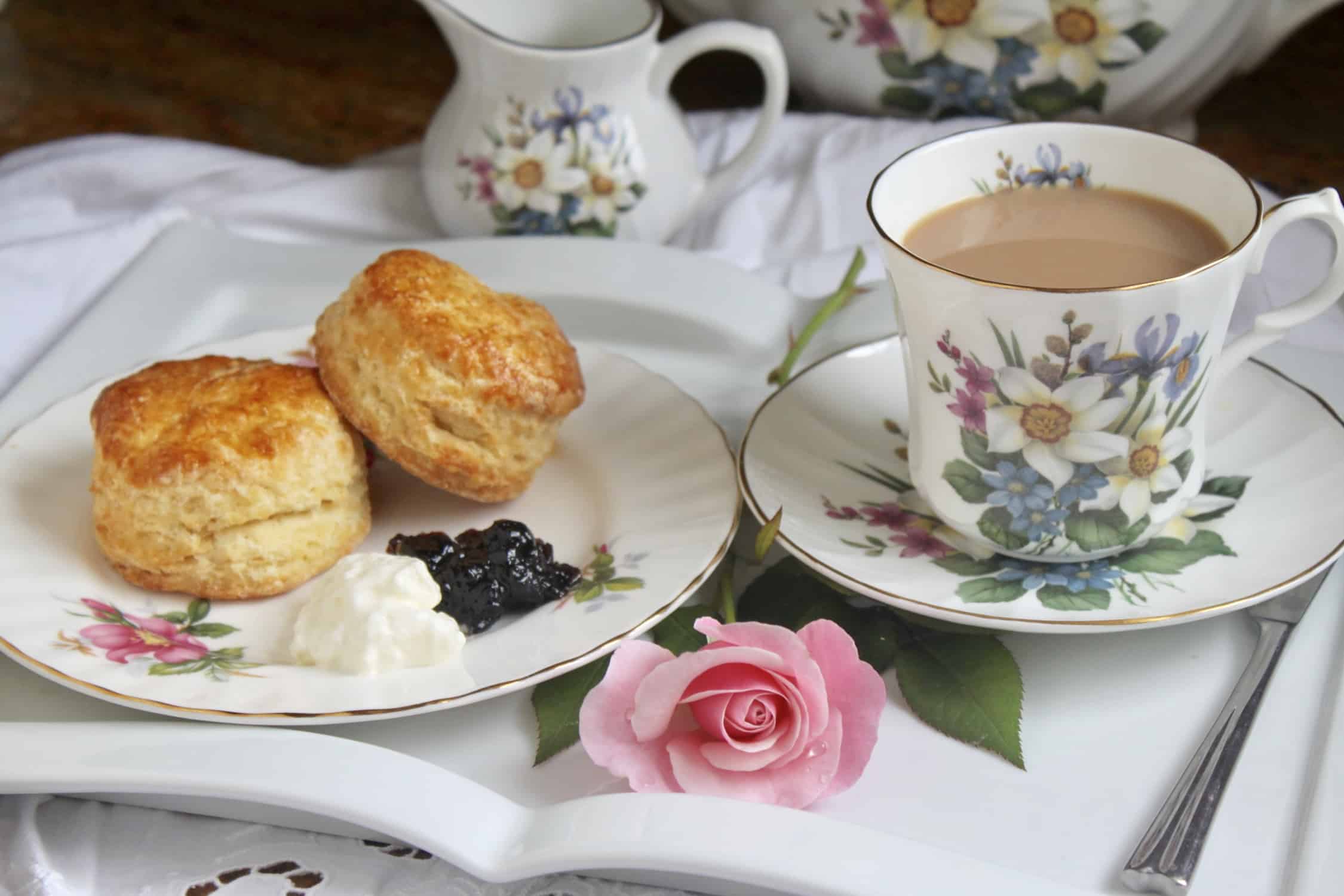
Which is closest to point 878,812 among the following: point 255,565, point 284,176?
point 255,565

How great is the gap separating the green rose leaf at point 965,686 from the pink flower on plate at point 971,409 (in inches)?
6.2

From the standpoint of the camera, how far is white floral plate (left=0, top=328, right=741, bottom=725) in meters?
0.95

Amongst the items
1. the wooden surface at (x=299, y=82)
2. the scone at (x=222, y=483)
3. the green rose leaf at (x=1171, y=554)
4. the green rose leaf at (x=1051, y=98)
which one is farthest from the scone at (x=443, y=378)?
the green rose leaf at (x=1051, y=98)

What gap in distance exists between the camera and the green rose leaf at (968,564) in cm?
104

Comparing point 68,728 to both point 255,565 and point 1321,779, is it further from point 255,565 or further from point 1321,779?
point 1321,779

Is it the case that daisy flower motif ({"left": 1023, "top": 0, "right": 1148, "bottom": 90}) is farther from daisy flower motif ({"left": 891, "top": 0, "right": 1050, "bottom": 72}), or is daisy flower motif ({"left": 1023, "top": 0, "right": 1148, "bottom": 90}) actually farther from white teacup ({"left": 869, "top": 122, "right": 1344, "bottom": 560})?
white teacup ({"left": 869, "top": 122, "right": 1344, "bottom": 560})

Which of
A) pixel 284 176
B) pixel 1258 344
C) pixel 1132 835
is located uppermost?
pixel 1258 344

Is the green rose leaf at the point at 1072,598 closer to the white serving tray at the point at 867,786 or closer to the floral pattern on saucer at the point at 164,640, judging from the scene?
the white serving tray at the point at 867,786

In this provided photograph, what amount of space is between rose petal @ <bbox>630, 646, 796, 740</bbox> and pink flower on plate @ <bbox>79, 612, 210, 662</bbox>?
352mm

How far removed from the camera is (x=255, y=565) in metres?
1.10

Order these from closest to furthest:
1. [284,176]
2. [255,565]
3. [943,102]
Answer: [255,565] < [284,176] < [943,102]

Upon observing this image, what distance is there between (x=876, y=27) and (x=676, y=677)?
141cm

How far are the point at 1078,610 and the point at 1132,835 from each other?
0.56 feet

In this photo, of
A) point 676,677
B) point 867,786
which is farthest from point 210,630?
point 867,786
